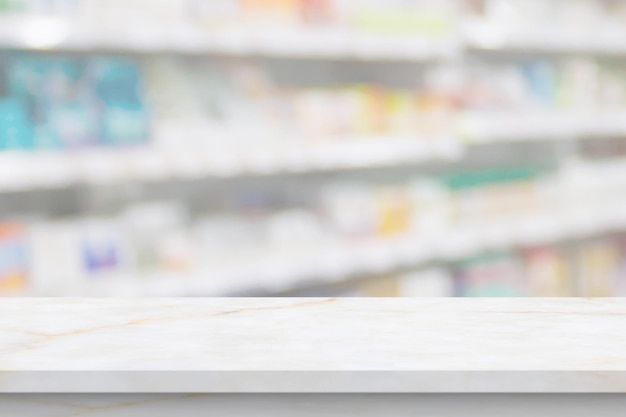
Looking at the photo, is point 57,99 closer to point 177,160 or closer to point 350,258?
point 177,160

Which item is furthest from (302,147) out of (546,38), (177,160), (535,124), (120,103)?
(546,38)

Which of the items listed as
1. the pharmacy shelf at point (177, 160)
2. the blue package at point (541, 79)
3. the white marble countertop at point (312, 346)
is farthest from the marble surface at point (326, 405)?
the blue package at point (541, 79)

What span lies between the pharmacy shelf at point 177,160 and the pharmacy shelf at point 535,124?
335 mm

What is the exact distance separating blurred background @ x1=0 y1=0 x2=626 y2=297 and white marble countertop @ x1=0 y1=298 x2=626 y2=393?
4.53 ft

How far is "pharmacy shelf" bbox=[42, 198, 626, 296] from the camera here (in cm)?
265

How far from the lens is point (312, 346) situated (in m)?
0.86

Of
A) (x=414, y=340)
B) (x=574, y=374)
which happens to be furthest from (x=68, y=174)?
(x=574, y=374)

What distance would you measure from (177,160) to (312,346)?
1.85 metres

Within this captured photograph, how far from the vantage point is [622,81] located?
500cm

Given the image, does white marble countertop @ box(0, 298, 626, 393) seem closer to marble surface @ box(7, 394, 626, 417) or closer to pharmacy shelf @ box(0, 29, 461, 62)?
marble surface @ box(7, 394, 626, 417)

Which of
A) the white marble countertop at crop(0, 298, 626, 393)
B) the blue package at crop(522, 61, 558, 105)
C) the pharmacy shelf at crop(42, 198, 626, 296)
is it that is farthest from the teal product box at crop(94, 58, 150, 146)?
the blue package at crop(522, 61, 558, 105)

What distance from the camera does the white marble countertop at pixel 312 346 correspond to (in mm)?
765

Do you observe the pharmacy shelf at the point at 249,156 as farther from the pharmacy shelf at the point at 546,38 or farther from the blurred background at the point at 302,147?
the pharmacy shelf at the point at 546,38

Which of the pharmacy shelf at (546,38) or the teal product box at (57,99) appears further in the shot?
the pharmacy shelf at (546,38)
